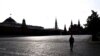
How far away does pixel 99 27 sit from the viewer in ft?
163

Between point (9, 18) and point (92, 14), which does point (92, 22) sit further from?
point (9, 18)

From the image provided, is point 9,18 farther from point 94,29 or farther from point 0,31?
point 94,29

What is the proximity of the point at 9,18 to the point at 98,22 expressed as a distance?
120923mm

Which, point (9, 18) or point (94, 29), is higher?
point (9, 18)

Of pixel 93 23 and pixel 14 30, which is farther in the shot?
pixel 14 30

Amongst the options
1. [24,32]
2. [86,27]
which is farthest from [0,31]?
[86,27]

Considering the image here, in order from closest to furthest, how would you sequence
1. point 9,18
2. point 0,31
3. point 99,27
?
point 99,27
point 0,31
point 9,18

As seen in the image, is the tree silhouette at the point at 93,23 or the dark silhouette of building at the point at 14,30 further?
the dark silhouette of building at the point at 14,30

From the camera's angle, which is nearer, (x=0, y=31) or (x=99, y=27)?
(x=99, y=27)

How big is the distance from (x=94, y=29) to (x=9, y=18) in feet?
396

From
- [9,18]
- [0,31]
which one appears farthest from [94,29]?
[9,18]

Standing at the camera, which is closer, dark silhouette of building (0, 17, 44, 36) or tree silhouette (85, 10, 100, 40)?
tree silhouette (85, 10, 100, 40)

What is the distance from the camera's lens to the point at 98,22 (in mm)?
49656

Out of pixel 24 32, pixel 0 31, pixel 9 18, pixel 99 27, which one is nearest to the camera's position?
pixel 99 27
